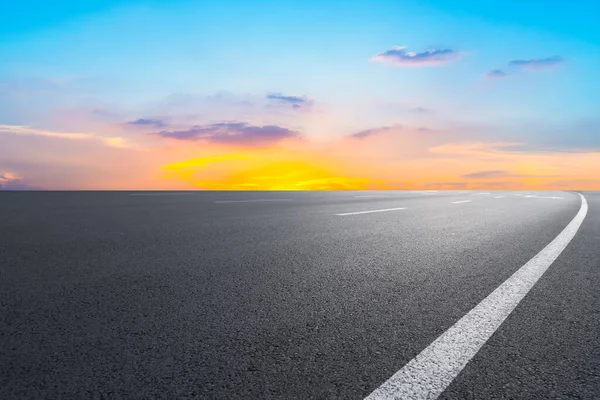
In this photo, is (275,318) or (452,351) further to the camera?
(275,318)

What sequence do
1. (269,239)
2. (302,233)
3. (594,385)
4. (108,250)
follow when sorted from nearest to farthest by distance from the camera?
(594,385) → (108,250) → (269,239) → (302,233)

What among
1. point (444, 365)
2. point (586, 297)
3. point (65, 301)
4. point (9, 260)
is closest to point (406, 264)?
point (586, 297)

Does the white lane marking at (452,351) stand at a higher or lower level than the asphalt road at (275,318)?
lower

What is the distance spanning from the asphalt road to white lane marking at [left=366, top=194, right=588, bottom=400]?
0.05m

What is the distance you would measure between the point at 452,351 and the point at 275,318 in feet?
3.57

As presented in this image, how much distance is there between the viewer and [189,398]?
196 centimetres

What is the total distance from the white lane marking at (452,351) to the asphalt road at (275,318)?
0.15ft

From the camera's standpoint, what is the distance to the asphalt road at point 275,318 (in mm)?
→ 2129

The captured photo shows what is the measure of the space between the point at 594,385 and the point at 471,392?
22.4 inches

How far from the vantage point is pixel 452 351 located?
2479 mm

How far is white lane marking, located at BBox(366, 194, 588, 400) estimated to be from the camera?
2038 mm

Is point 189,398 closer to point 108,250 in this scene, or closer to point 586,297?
point 586,297

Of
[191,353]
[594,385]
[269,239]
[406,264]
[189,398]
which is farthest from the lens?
[269,239]

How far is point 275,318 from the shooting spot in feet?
10.1
